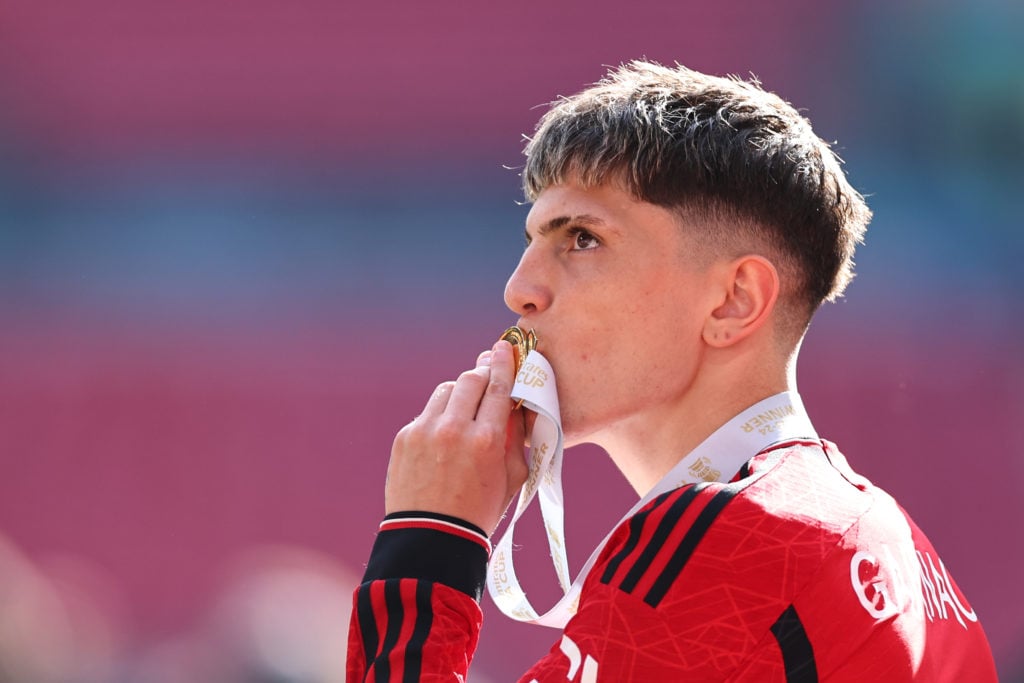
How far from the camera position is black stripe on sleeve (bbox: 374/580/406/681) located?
82.4 inches

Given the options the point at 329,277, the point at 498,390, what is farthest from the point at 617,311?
the point at 329,277

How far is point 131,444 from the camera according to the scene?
6.41 meters

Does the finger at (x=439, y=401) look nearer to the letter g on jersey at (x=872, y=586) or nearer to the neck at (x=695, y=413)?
the neck at (x=695, y=413)

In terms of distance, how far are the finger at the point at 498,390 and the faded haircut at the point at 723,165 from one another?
450 mm

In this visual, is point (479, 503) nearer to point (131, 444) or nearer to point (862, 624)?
point (862, 624)

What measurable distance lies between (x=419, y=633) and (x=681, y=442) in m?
0.73

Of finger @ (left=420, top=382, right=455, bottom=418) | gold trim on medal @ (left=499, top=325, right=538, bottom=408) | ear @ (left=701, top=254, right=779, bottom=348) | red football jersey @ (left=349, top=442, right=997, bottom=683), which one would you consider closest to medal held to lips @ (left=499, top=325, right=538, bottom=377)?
gold trim on medal @ (left=499, top=325, right=538, bottom=408)

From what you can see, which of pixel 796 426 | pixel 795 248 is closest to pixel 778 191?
pixel 795 248

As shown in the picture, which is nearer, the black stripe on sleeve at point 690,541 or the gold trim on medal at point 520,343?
the black stripe on sleeve at point 690,541

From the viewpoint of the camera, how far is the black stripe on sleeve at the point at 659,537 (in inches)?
77.2

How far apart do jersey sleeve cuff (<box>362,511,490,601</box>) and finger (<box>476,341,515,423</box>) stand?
0.28m

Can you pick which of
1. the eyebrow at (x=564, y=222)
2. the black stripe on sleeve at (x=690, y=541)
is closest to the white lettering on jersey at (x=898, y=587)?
the black stripe on sleeve at (x=690, y=541)

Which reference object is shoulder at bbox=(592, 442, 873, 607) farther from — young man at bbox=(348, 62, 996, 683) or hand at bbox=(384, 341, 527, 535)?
hand at bbox=(384, 341, 527, 535)

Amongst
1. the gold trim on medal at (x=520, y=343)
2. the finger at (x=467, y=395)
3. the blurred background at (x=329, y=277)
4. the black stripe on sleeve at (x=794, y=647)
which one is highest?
the blurred background at (x=329, y=277)
